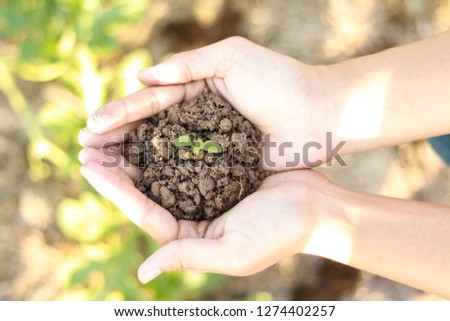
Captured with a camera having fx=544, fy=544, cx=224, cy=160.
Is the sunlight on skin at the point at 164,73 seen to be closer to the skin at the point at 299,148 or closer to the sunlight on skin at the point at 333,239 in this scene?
the skin at the point at 299,148

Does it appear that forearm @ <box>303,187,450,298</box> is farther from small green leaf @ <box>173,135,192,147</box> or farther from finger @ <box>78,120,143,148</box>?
finger @ <box>78,120,143,148</box>

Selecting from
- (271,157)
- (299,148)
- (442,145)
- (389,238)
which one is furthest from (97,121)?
(442,145)

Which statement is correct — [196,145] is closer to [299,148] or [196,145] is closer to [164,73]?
[164,73]

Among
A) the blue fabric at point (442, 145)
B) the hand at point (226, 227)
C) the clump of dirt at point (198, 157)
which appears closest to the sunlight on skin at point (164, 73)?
the clump of dirt at point (198, 157)
